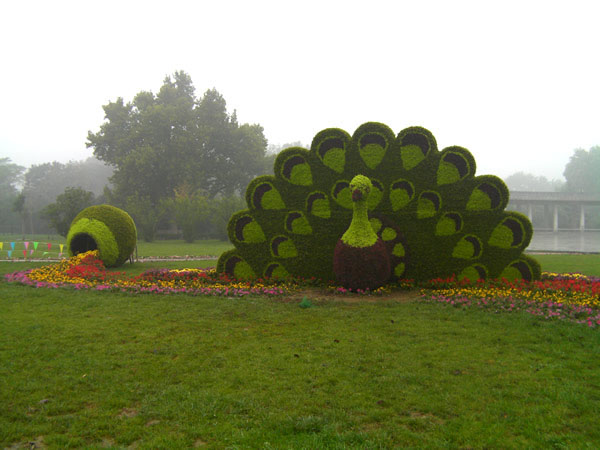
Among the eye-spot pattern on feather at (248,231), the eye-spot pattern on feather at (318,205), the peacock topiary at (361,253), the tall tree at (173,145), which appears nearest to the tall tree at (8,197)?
the tall tree at (173,145)

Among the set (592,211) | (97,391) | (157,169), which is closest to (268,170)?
(157,169)

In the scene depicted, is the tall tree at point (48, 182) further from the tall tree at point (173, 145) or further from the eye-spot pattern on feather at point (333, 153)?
the eye-spot pattern on feather at point (333, 153)

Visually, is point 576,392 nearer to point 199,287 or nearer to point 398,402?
point 398,402

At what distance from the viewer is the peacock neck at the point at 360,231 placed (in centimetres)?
946

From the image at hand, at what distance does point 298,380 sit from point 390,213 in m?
6.82

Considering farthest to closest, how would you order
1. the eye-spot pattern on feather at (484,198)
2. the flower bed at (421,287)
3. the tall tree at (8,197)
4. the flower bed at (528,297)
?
1. the tall tree at (8,197)
2. the eye-spot pattern on feather at (484,198)
3. the flower bed at (421,287)
4. the flower bed at (528,297)

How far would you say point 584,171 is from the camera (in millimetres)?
77812

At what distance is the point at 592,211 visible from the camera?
7556 cm

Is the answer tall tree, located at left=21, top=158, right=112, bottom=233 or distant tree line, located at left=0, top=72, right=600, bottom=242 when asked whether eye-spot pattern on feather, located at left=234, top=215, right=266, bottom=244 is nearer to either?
distant tree line, located at left=0, top=72, right=600, bottom=242

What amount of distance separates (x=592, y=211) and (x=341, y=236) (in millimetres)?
86556

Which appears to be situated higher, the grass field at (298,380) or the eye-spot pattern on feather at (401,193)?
the eye-spot pattern on feather at (401,193)

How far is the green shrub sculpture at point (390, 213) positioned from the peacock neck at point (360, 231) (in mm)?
860

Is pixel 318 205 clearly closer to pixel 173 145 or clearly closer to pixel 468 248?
pixel 468 248

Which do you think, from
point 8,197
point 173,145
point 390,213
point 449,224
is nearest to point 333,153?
point 390,213
